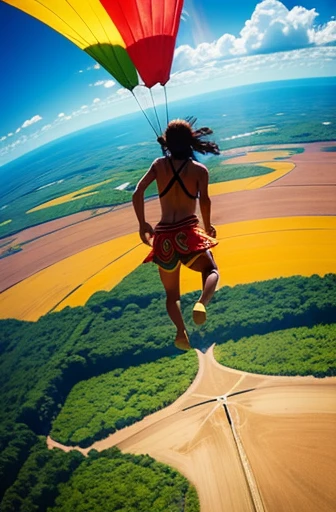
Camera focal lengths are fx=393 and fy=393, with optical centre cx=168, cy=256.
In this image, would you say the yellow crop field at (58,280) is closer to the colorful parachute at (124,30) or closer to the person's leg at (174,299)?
the colorful parachute at (124,30)

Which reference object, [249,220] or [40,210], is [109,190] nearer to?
[40,210]

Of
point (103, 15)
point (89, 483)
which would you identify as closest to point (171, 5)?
point (103, 15)

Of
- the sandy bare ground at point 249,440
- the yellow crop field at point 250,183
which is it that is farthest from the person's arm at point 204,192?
the yellow crop field at point 250,183

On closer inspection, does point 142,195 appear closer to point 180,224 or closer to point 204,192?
point 180,224

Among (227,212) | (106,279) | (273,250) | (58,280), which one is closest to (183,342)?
(273,250)

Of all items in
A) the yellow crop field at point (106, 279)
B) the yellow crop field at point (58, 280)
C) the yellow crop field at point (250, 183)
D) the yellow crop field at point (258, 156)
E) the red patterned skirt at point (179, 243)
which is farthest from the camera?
the yellow crop field at point (258, 156)
